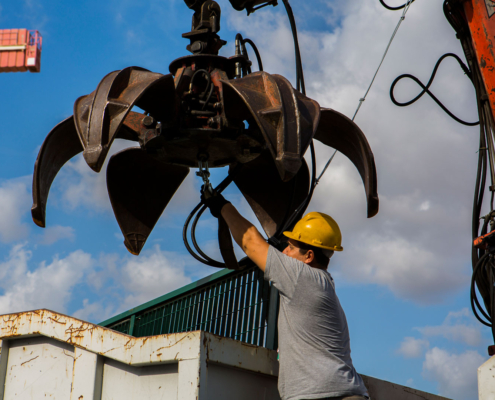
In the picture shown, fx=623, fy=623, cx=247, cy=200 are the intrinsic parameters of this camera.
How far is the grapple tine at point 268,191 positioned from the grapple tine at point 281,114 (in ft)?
3.81

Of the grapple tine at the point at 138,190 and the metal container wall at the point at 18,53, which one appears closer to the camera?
the grapple tine at the point at 138,190

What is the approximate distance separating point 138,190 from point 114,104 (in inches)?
57.4

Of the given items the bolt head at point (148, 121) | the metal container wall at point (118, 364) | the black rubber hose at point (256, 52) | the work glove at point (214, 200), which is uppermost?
the black rubber hose at point (256, 52)

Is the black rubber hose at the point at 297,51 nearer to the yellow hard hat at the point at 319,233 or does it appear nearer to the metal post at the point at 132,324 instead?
the yellow hard hat at the point at 319,233

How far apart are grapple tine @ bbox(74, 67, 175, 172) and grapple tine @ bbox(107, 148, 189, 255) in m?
0.91

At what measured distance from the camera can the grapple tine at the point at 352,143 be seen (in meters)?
3.54

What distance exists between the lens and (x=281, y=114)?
121 inches

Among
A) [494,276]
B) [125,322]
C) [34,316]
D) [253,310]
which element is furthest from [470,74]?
[125,322]

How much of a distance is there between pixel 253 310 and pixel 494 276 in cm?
191

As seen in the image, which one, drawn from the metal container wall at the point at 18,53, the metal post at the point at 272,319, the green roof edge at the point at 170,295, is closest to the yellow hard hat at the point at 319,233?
the metal post at the point at 272,319

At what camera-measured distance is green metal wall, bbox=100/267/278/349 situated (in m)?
4.98

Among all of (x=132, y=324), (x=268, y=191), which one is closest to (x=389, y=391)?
(x=268, y=191)

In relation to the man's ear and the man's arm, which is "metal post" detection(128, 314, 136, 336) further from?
the man's ear

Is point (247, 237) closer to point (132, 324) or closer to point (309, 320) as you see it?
point (309, 320)
